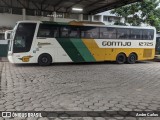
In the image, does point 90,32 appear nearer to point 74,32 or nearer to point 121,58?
point 74,32

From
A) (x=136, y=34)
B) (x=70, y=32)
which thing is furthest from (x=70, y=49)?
(x=136, y=34)

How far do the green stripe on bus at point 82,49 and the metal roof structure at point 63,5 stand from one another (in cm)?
910

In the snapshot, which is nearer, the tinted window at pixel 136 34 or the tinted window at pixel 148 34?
the tinted window at pixel 136 34

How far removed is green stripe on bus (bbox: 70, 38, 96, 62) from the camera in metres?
15.7

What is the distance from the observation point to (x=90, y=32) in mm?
16234

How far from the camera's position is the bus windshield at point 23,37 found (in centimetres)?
1421

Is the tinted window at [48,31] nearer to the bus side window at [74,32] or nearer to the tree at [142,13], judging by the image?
the bus side window at [74,32]

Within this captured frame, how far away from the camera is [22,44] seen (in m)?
14.3

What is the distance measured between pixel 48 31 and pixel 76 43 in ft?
6.84

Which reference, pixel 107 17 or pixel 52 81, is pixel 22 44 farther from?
pixel 107 17

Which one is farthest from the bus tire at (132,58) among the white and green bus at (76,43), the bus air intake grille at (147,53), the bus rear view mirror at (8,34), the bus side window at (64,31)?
the bus rear view mirror at (8,34)

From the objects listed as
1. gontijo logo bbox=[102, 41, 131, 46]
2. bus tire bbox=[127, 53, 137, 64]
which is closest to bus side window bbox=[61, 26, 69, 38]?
gontijo logo bbox=[102, 41, 131, 46]
